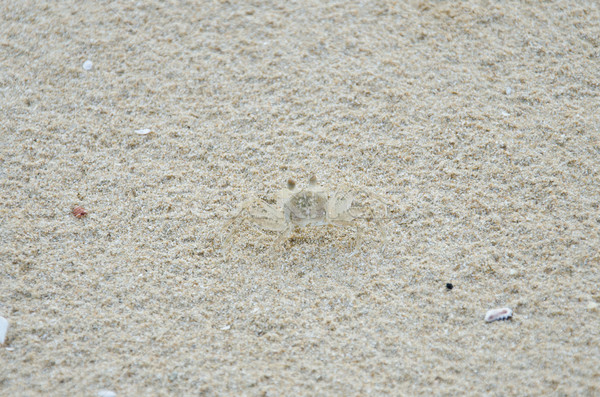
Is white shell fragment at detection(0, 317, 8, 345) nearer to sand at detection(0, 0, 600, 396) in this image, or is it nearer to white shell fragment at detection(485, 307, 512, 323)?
sand at detection(0, 0, 600, 396)

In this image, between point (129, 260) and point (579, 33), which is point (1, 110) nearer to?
point (129, 260)

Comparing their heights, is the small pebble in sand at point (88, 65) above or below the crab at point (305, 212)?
above

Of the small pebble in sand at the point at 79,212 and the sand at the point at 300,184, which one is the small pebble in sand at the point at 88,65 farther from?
the small pebble in sand at the point at 79,212

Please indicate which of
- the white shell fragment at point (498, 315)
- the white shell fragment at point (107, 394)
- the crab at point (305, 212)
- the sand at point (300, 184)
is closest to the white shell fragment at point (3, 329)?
the sand at point (300, 184)

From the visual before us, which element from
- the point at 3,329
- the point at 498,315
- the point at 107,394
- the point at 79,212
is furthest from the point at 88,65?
the point at 498,315

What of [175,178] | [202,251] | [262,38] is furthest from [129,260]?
[262,38]

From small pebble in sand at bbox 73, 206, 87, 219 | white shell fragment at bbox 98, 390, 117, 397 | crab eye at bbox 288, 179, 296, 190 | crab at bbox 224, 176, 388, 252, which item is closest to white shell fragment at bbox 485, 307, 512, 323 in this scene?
crab at bbox 224, 176, 388, 252
